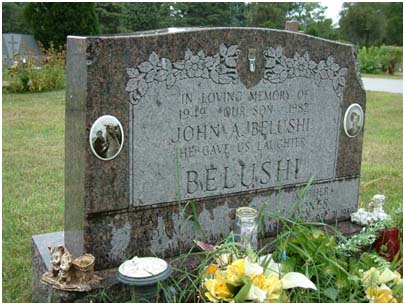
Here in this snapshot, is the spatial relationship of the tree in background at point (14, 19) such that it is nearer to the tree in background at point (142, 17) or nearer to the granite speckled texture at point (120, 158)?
the tree in background at point (142, 17)

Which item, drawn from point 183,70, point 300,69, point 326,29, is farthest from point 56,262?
point 326,29

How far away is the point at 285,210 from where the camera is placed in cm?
312

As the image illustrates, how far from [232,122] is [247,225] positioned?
54 centimetres

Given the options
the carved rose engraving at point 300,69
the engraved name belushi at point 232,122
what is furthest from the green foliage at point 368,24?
the engraved name belushi at point 232,122

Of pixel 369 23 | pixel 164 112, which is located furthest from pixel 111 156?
pixel 369 23

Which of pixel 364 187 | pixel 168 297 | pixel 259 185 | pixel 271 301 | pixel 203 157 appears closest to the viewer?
pixel 271 301

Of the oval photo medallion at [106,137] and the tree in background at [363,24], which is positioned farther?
the tree in background at [363,24]

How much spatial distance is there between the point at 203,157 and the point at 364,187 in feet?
8.33

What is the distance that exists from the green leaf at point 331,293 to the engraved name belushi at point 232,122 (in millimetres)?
803

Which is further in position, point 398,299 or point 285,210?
point 285,210

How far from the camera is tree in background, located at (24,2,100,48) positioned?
15.7 m

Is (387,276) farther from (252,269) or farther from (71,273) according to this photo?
(71,273)

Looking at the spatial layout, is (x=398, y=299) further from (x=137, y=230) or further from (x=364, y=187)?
(x=364, y=187)

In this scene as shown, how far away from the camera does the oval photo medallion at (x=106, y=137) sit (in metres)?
2.41
